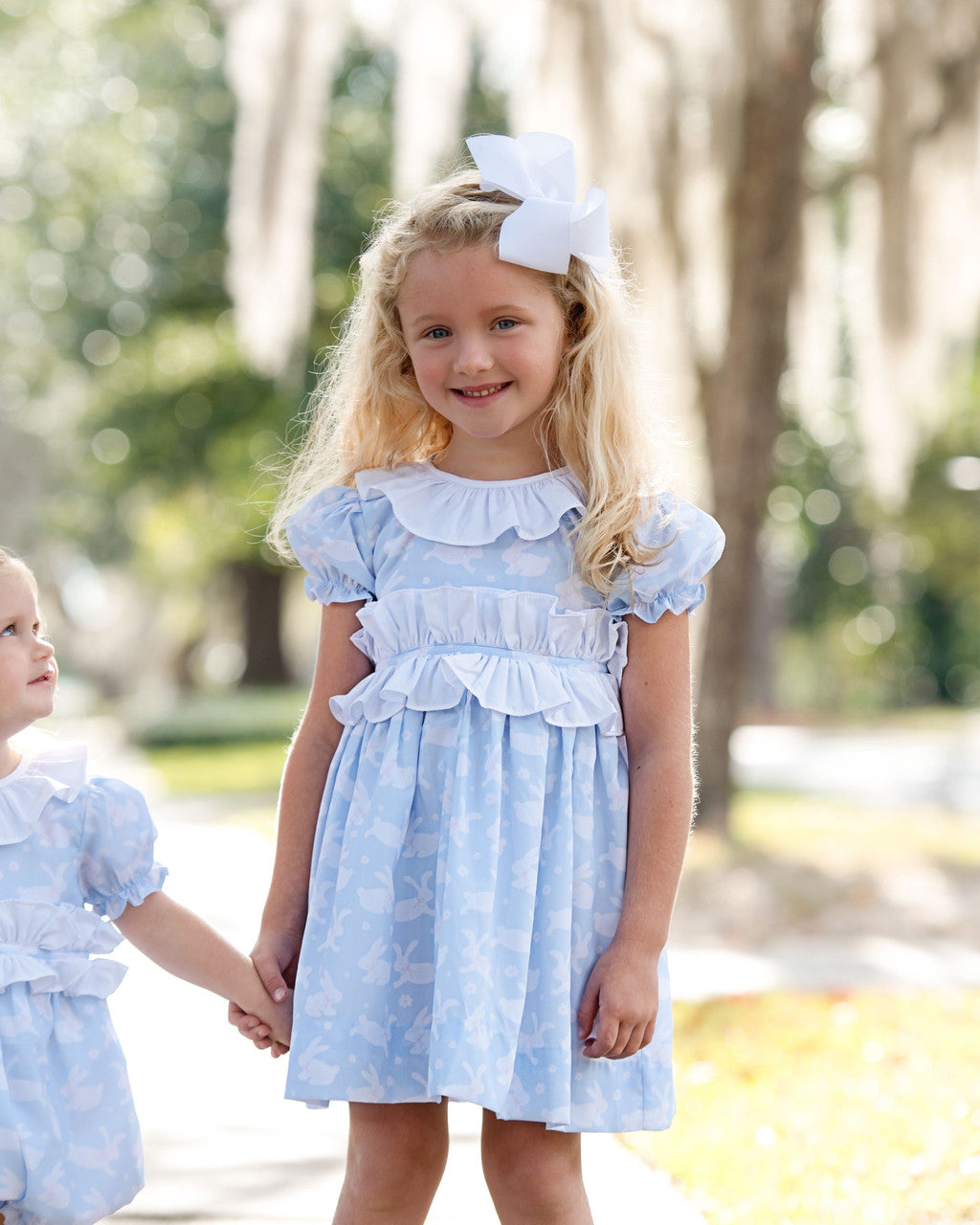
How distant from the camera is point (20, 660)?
2045 millimetres

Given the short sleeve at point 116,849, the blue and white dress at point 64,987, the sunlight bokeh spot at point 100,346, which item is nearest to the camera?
the blue and white dress at point 64,987

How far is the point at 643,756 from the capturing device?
212cm

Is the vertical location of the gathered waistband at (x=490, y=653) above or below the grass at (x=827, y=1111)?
above

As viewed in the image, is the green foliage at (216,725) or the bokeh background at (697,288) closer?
the bokeh background at (697,288)

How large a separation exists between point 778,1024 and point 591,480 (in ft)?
9.23

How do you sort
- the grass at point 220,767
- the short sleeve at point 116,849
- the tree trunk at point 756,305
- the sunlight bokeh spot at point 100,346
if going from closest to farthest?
1. the short sleeve at point 116,849
2. the tree trunk at point 756,305
3. the grass at point 220,767
4. the sunlight bokeh spot at point 100,346

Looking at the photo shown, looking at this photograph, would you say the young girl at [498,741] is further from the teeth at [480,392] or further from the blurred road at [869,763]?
the blurred road at [869,763]

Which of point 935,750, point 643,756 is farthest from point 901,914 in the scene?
point 935,750

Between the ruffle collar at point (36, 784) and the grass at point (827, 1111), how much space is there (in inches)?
64.3

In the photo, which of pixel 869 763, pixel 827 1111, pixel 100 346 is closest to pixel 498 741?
pixel 827 1111

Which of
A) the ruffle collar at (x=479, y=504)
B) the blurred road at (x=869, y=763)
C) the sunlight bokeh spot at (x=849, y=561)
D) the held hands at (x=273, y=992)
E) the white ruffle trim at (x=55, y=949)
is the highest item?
the ruffle collar at (x=479, y=504)

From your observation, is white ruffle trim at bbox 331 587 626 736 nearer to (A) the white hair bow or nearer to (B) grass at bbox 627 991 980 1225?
(A) the white hair bow

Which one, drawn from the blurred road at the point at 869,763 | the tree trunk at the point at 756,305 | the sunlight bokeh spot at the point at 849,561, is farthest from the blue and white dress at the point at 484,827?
the sunlight bokeh spot at the point at 849,561

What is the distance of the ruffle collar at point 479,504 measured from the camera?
7.11 feet
